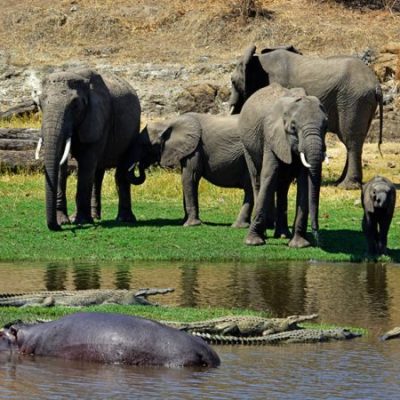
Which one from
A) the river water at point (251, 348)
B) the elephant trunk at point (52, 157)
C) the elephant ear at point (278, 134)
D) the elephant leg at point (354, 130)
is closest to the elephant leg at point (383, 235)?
the river water at point (251, 348)

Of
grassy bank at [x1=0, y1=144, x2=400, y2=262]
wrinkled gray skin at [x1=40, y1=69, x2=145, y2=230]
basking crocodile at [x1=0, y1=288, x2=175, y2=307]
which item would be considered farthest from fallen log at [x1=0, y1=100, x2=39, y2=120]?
basking crocodile at [x1=0, y1=288, x2=175, y2=307]

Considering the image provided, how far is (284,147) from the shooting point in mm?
17688

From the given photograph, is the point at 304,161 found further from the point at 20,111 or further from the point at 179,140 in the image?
the point at 20,111

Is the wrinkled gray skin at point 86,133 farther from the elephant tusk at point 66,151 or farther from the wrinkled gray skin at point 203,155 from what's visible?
the wrinkled gray skin at point 203,155

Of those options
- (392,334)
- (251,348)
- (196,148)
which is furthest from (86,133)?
(251,348)

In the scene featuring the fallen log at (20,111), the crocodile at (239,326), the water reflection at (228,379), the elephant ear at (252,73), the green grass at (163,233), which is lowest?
the water reflection at (228,379)

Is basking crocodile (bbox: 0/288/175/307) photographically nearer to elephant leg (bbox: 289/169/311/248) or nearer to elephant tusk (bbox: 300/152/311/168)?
elephant tusk (bbox: 300/152/311/168)

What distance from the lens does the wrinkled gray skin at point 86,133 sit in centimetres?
1873

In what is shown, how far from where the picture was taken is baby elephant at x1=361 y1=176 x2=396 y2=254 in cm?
1712

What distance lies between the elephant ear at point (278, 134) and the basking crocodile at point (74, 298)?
16.6ft

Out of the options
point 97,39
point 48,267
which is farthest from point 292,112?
point 97,39

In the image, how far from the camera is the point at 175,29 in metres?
35.1

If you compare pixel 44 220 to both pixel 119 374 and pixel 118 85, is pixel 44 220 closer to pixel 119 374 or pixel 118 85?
pixel 118 85

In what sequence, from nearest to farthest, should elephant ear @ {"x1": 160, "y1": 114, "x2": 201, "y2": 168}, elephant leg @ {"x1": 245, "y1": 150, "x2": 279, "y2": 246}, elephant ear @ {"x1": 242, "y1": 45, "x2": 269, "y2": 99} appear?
elephant leg @ {"x1": 245, "y1": 150, "x2": 279, "y2": 246}, elephant ear @ {"x1": 160, "y1": 114, "x2": 201, "y2": 168}, elephant ear @ {"x1": 242, "y1": 45, "x2": 269, "y2": 99}
